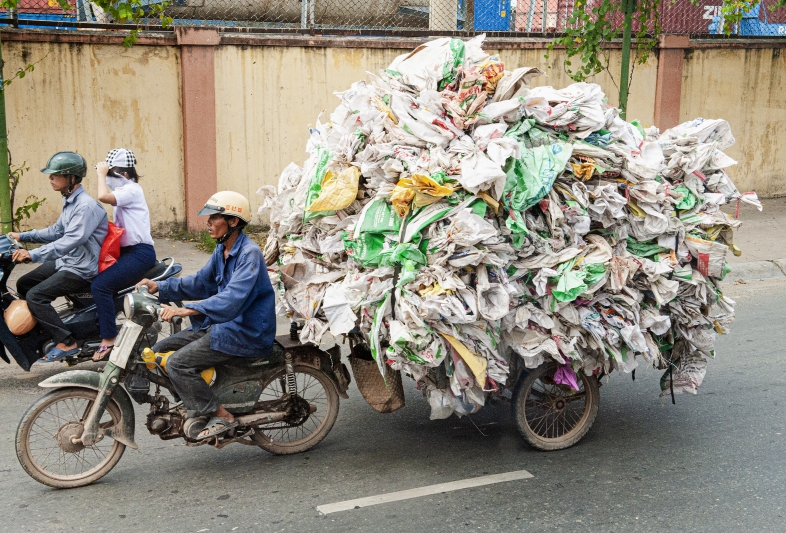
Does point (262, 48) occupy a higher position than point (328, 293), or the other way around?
point (262, 48)

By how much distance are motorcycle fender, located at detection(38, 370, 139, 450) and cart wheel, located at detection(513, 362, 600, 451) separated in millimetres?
2155

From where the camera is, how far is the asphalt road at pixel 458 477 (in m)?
4.06

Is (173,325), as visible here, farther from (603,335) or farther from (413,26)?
(413,26)

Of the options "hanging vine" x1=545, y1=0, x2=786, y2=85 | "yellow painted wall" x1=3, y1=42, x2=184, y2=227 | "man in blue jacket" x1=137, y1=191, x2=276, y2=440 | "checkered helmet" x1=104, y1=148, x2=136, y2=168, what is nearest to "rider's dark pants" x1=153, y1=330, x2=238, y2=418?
"man in blue jacket" x1=137, y1=191, x2=276, y2=440

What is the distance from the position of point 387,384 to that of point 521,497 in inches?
38.3

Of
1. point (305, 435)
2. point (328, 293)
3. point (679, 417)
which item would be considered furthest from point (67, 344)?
point (679, 417)

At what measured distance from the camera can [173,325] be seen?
5.16 meters

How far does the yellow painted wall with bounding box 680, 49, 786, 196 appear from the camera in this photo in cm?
1297

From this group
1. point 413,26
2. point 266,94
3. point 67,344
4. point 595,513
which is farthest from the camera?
point 413,26

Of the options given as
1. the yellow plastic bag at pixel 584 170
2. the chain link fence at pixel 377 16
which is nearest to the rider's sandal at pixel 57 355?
the yellow plastic bag at pixel 584 170

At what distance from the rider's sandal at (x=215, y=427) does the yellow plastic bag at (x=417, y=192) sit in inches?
Result: 59.6

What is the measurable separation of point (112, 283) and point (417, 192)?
2.75 meters

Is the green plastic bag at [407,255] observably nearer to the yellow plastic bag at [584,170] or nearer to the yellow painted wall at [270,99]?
the yellow plastic bag at [584,170]

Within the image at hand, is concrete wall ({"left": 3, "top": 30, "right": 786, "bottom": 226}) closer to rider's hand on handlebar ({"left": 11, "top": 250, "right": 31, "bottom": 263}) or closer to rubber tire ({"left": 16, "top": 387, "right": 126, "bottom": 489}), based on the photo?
rider's hand on handlebar ({"left": 11, "top": 250, "right": 31, "bottom": 263})
